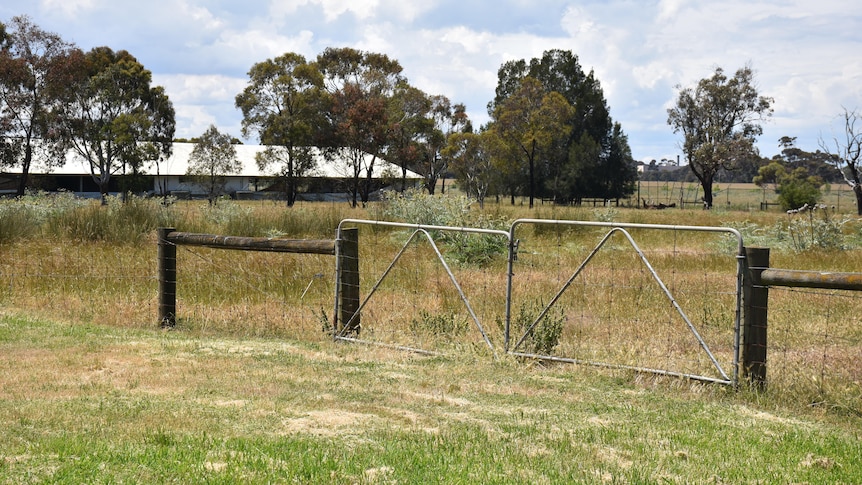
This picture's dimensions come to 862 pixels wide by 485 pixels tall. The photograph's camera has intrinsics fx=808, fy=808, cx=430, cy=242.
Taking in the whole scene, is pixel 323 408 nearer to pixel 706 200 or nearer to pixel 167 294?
pixel 167 294

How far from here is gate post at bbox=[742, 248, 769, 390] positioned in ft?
23.0

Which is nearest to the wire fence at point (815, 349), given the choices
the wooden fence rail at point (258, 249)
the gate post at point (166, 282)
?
the wooden fence rail at point (258, 249)

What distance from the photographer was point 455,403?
645 centimetres

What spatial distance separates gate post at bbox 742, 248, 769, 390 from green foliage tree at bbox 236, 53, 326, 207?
48.6m

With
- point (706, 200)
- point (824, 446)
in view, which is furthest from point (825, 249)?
point (706, 200)

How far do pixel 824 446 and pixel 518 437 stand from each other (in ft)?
6.71

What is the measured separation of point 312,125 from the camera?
5766 cm

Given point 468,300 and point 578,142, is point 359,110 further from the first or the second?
point 468,300

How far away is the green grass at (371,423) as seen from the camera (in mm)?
4613

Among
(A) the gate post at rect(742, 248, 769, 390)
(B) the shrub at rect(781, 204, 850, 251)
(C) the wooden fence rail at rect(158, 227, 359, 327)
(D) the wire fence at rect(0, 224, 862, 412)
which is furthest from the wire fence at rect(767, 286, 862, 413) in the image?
(B) the shrub at rect(781, 204, 850, 251)

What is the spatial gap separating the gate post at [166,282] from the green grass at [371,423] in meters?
1.66

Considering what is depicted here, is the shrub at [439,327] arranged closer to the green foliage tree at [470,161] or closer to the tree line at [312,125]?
the tree line at [312,125]

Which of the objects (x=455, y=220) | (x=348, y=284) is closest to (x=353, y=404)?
(x=348, y=284)

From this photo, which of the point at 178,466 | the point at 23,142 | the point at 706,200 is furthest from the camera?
the point at 706,200
